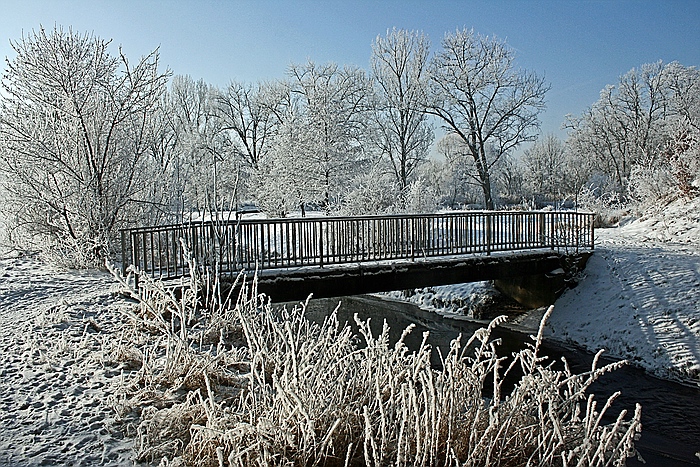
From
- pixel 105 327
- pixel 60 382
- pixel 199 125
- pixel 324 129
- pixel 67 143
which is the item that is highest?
pixel 199 125

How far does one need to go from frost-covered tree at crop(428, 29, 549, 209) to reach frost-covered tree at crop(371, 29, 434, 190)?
92cm

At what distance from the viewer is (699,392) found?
8.04 m

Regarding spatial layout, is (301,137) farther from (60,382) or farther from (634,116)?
(634,116)

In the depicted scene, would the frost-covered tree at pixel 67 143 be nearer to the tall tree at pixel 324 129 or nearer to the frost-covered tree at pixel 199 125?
the tall tree at pixel 324 129

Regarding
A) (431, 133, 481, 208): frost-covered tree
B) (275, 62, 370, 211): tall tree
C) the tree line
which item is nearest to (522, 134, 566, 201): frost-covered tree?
the tree line

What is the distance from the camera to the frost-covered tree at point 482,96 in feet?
93.1

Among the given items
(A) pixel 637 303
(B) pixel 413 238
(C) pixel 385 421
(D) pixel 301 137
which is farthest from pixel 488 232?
(D) pixel 301 137

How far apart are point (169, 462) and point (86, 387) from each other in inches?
63.9

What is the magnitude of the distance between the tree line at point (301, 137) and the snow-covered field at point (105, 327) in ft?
7.51

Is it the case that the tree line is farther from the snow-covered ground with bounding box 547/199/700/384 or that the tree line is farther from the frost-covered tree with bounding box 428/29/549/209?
the snow-covered ground with bounding box 547/199/700/384

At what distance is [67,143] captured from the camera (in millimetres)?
12086

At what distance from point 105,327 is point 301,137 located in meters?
19.5

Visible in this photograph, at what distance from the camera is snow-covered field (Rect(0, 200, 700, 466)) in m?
3.63

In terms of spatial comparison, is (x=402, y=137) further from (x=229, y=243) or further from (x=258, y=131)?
(x=229, y=243)
